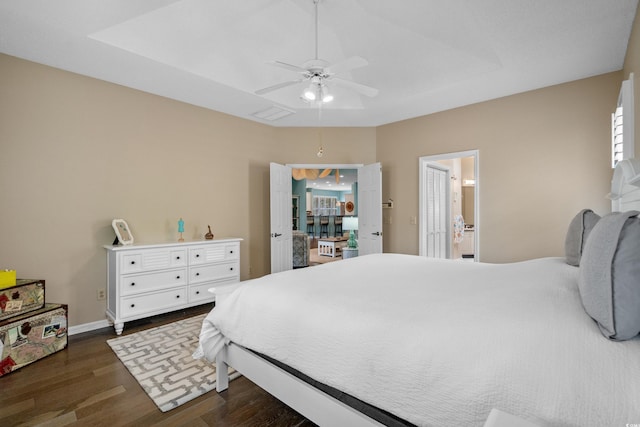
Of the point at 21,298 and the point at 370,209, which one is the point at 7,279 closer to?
the point at 21,298

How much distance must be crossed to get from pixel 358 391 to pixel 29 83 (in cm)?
394

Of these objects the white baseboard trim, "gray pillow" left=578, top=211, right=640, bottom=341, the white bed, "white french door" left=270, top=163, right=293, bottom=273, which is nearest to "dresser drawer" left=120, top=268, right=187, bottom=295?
the white baseboard trim

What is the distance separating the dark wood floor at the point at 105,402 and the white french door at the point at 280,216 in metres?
2.65

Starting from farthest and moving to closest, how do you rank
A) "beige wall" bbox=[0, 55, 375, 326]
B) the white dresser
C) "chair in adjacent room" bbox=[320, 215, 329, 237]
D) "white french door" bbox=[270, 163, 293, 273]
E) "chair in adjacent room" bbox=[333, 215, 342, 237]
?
"chair in adjacent room" bbox=[320, 215, 329, 237], "chair in adjacent room" bbox=[333, 215, 342, 237], "white french door" bbox=[270, 163, 293, 273], the white dresser, "beige wall" bbox=[0, 55, 375, 326]

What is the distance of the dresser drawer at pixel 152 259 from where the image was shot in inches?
123

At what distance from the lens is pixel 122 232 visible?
3.45m

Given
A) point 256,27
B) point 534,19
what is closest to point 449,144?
point 534,19

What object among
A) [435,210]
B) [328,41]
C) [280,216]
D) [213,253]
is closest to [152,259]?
[213,253]

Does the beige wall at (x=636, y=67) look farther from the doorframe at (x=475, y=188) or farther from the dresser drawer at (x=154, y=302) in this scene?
the dresser drawer at (x=154, y=302)

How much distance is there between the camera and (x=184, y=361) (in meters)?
2.46

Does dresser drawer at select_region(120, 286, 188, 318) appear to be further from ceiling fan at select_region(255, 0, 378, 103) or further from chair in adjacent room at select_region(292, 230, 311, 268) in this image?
chair in adjacent room at select_region(292, 230, 311, 268)

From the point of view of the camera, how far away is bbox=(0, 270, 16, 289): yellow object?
98.6 inches

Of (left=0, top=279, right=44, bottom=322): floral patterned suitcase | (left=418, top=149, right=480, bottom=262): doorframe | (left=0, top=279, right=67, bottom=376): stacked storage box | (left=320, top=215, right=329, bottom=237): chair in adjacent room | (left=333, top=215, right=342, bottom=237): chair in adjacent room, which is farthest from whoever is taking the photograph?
(left=320, top=215, right=329, bottom=237): chair in adjacent room

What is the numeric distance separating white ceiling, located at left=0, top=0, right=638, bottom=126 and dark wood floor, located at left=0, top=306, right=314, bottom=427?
107 inches
